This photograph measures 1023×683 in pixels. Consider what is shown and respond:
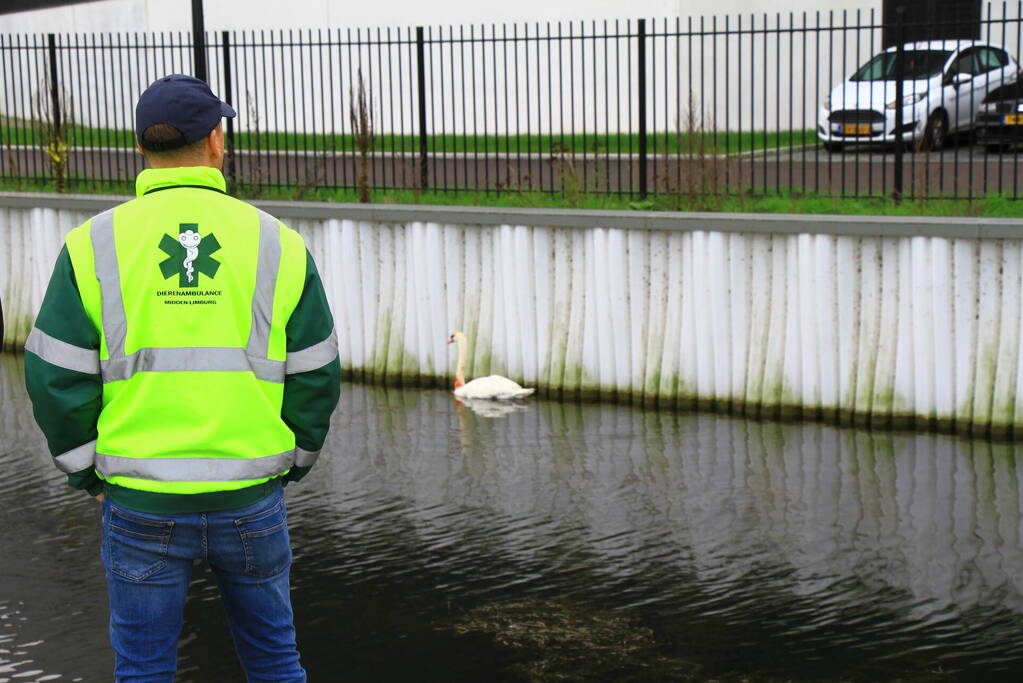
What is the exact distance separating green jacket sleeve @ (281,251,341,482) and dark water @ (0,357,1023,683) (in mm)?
2036

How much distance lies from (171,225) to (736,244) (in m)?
7.16

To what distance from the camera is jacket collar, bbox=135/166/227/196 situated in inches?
163

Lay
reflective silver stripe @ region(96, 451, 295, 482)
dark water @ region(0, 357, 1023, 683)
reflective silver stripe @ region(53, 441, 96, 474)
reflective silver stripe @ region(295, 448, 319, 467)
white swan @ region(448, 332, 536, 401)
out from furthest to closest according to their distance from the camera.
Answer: white swan @ region(448, 332, 536, 401) < dark water @ region(0, 357, 1023, 683) < reflective silver stripe @ region(295, 448, 319, 467) < reflective silver stripe @ region(53, 441, 96, 474) < reflective silver stripe @ region(96, 451, 295, 482)

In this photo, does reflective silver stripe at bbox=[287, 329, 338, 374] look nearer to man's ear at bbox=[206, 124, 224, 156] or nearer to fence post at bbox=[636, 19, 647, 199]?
man's ear at bbox=[206, 124, 224, 156]

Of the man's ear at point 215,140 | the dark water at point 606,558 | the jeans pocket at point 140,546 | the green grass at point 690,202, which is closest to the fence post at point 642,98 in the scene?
the green grass at point 690,202

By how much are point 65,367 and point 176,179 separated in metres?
0.58

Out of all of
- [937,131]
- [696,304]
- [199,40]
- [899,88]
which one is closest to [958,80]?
[899,88]

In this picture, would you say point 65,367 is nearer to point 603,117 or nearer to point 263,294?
point 263,294

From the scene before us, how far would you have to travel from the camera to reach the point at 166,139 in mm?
4172

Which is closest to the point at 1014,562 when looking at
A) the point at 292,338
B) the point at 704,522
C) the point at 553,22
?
the point at 704,522

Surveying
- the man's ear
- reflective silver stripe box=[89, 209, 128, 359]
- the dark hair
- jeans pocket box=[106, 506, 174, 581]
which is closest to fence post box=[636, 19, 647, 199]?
the man's ear

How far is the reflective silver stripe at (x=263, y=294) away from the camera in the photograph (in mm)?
4055

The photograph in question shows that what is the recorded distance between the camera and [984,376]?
1002 cm

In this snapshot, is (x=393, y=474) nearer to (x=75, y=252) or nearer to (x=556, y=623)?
(x=556, y=623)
